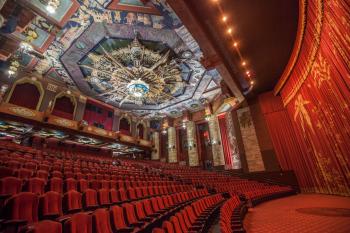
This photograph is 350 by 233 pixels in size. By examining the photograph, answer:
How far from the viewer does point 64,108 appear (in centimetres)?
925

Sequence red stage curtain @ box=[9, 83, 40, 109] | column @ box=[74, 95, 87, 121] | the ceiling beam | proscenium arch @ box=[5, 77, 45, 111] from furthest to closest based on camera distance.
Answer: column @ box=[74, 95, 87, 121], red stage curtain @ box=[9, 83, 40, 109], proscenium arch @ box=[5, 77, 45, 111], the ceiling beam

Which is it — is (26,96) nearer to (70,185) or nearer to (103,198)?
(70,185)

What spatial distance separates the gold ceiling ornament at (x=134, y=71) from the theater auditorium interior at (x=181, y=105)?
0.07 metres

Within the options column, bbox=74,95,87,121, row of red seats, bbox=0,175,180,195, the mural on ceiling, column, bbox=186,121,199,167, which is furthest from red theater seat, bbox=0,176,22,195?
column, bbox=186,121,199,167

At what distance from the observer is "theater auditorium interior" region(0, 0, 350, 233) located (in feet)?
7.10

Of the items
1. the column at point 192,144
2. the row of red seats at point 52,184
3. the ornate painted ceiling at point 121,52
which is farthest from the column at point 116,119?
the row of red seats at point 52,184

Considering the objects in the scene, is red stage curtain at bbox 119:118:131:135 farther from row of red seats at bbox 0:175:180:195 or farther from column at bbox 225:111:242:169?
row of red seats at bbox 0:175:180:195

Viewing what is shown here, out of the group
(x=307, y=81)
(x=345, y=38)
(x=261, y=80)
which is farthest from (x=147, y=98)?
(x=345, y=38)

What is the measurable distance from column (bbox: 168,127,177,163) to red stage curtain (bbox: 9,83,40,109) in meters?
7.93

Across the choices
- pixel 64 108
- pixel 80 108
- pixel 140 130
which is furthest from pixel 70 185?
pixel 140 130

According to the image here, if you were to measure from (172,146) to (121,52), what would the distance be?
24.1 feet

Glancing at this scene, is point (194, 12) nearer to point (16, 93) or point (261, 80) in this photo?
point (261, 80)

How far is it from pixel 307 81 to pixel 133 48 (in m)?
6.08

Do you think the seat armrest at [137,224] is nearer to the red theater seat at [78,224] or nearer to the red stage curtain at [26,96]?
the red theater seat at [78,224]
